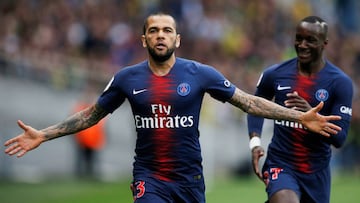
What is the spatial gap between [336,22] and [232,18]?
15.6 feet

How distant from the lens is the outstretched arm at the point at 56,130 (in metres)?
9.73

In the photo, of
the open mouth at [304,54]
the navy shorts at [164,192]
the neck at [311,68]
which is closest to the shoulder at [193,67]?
the navy shorts at [164,192]

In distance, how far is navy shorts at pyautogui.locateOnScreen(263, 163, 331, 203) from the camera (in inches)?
412

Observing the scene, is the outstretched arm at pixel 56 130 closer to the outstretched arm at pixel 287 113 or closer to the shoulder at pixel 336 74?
the outstretched arm at pixel 287 113

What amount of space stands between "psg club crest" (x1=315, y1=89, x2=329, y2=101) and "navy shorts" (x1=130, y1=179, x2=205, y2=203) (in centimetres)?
174

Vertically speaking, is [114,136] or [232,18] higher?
[232,18]

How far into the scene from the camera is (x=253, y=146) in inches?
435

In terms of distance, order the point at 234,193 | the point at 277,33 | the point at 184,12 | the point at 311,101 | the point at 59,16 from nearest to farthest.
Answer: the point at 311,101 → the point at 234,193 → the point at 59,16 → the point at 184,12 → the point at 277,33

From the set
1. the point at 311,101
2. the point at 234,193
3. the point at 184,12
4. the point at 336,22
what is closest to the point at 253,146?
the point at 311,101

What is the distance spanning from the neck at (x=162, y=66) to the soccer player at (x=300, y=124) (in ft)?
4.59

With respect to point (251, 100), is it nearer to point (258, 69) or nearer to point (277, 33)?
point (258, 69)

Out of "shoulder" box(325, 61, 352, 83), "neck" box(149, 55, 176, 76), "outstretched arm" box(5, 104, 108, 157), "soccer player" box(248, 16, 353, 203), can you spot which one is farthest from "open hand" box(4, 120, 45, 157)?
"shoulder" box(325, 61, 352, 83)

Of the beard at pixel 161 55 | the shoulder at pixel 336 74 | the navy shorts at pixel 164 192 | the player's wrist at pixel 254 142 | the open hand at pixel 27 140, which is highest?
the beard at pixel 161 55

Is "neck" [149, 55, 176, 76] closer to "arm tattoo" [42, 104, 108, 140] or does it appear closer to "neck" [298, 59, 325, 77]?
"arm tattoo" [42, 104, 108, 140]
